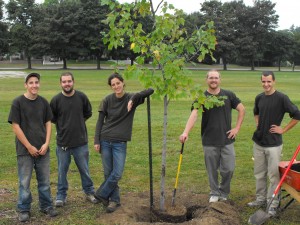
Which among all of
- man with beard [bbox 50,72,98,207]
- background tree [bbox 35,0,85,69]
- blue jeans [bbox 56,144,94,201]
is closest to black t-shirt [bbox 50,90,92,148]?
man with beard [bbox 50,72,98,207]

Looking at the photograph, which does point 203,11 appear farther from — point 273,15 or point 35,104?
point 35,104

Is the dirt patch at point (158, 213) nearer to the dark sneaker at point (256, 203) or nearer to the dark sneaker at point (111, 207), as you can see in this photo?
the dark sneaker at point (111, 207)

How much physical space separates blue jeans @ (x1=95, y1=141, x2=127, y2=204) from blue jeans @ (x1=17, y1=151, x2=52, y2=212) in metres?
0.77

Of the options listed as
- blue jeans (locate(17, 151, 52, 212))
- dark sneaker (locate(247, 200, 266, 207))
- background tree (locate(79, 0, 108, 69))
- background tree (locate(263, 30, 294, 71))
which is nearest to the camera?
blue jeans (locate(17, 151, 52, 212))

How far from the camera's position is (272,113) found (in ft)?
19.9

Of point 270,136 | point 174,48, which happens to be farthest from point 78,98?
point 270,136

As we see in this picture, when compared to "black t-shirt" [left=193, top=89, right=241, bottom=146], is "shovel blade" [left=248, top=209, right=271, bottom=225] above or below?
below

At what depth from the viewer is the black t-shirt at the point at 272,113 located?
5.99 meters

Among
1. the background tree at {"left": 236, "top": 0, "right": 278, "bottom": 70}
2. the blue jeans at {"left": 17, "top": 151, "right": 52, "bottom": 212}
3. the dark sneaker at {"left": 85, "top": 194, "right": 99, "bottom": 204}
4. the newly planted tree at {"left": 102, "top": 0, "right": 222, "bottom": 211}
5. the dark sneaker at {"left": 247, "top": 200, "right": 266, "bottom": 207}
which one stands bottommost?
the dark sneaker at {"left": 247, "top": 200, "right": 266, "bottom": 207}

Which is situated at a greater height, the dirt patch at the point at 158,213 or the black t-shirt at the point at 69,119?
the black t-shirt at the point at 69,119

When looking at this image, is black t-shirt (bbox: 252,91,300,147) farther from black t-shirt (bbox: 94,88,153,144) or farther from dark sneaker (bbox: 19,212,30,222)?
dark sneaker (bbox: 19,212,30,222)

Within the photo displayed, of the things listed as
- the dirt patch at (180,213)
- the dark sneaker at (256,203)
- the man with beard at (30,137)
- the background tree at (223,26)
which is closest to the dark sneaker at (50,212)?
the man with beard at (30,137)

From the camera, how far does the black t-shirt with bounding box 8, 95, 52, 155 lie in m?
5.53

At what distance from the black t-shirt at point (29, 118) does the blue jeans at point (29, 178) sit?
0.54 ft
